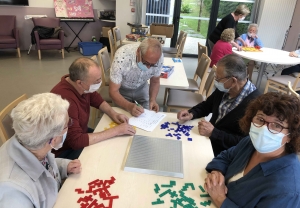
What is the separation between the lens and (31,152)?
1043 millimetres

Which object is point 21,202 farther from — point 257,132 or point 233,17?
point 233,17

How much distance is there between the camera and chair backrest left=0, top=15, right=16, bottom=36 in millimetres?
5625

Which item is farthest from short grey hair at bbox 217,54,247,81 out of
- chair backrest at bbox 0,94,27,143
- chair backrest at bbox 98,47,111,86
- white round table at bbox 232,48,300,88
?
white round table at bbox 232,48,300,88

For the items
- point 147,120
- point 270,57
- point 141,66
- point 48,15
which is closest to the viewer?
point 147,120

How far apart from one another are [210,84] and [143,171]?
1763mm

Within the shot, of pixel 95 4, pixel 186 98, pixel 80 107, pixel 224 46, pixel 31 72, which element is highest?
pixel 95 4

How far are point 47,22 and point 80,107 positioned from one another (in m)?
5.15

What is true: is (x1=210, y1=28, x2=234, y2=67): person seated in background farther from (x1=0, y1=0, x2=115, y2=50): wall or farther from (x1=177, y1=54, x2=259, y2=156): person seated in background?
(x1=0, y1=0, x2=115, y2=50): wall

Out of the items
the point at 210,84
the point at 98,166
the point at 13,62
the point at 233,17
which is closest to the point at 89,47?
the point at 13,62

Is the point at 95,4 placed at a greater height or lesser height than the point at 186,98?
greater

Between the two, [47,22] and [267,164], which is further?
[47,22]

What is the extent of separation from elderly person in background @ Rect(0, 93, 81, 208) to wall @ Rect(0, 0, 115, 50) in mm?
6014

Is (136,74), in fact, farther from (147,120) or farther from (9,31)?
(9,31)

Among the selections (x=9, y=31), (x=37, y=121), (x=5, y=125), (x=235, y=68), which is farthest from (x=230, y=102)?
(x=9, y=31)
